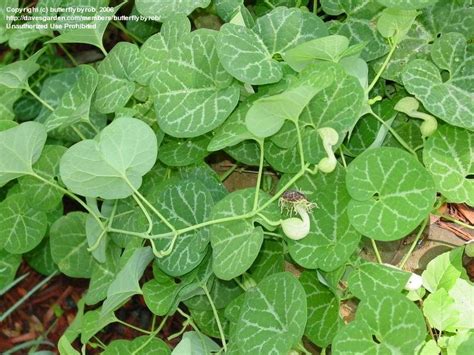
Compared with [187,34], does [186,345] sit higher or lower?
lower

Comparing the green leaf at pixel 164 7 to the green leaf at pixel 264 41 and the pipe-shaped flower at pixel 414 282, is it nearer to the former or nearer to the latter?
the green leaf at pixel 264 41

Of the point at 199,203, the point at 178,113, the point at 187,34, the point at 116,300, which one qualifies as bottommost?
the point at 116,300

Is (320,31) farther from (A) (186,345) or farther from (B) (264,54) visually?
(A) (186,345)

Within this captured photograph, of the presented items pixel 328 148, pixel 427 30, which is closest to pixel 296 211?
pixel 328 148

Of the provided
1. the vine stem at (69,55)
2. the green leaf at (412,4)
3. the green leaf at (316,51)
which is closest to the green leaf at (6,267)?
the vine stem at (69,55)

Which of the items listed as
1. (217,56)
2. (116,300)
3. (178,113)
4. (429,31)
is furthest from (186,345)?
(429,31)
